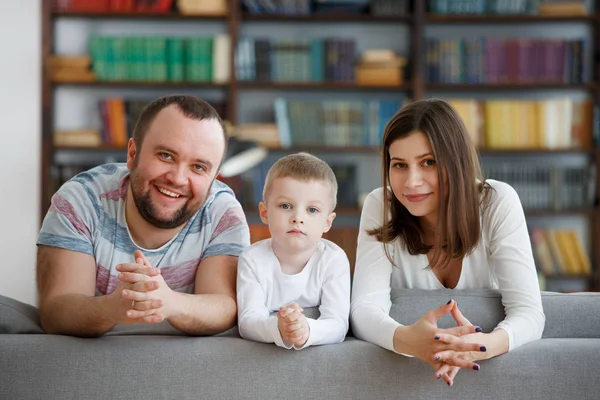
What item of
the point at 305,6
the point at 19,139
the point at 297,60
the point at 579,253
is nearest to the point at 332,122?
the point at 297,60

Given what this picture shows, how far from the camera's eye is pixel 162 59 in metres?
4.55

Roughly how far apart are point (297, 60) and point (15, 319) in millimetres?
3403

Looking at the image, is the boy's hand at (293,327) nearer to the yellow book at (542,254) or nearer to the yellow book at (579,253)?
the yellow book at (542,254)

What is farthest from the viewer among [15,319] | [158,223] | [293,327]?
[158,223]

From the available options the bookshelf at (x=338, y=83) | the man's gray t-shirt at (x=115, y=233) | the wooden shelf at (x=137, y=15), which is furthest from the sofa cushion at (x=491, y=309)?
the wooden shelf at (x=137, y=15)

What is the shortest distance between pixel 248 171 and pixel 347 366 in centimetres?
341

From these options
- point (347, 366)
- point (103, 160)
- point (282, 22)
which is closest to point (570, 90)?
point (282, 22)

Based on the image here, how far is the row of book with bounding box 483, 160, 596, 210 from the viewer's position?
15.1 ft

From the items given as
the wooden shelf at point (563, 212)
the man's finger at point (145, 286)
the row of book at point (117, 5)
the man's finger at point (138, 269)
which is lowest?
the wooden shelf at point (563, 212)

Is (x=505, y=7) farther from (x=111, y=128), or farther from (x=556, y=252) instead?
(x=111, y=128)

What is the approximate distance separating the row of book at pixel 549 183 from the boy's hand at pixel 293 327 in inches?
139

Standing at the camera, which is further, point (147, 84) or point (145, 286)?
point (147, 84)

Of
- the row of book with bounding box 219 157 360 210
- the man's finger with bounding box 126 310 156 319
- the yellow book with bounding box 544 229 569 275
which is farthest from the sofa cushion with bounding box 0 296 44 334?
the yellow book with bounding box 544 229 569 275

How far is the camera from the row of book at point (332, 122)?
4602 millimetres
